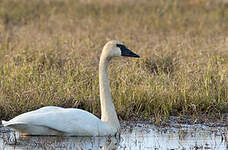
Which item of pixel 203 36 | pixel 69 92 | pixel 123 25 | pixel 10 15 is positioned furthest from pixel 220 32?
pixel 69 92

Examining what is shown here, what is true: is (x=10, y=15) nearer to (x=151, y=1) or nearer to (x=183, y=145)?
(x=151, y=1)

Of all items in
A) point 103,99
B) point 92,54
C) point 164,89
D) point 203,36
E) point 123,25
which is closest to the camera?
point 103,99

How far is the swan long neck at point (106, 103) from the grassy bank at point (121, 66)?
81 cm

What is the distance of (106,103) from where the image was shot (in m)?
7.25

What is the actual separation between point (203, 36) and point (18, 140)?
8.18 meters

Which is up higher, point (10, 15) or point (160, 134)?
point (10, 15)

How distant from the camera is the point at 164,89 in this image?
8.62 metres

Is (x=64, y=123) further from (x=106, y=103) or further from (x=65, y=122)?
(x=106, y=103)

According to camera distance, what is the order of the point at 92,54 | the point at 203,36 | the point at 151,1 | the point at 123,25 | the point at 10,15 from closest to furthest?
the point at 92,54 < the point at 203,36 < the point at 123,25 < the point at 10,15 < the point at 151,1

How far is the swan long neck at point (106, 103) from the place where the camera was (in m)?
7.18

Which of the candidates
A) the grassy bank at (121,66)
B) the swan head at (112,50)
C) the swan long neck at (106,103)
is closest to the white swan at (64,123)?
the swan long neck at (106,103)

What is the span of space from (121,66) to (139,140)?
278 centimetres

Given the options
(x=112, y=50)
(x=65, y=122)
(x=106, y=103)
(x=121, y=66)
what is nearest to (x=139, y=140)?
(x=106, y=103)

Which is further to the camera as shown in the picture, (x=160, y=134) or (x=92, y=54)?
(x=92, y=54)
